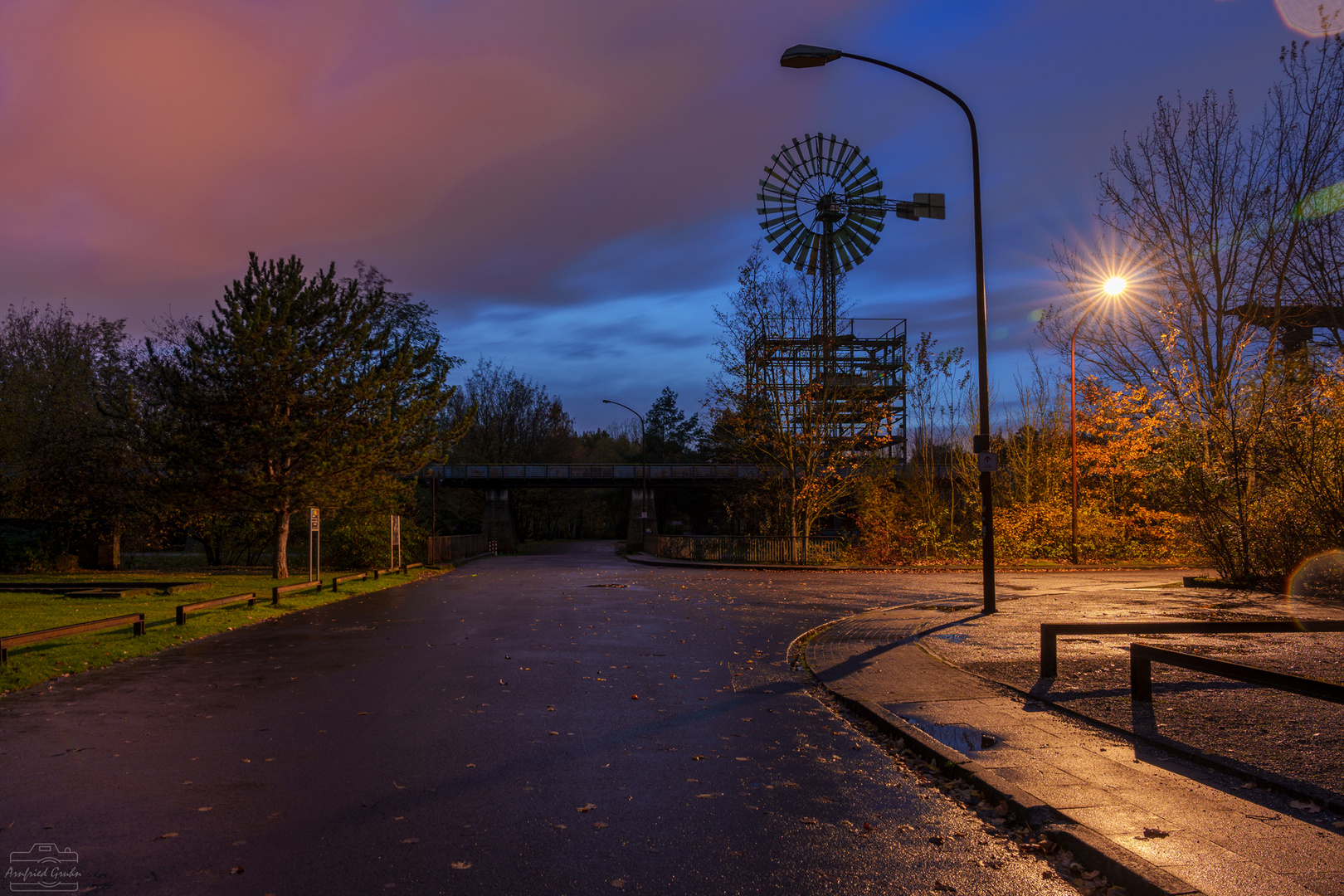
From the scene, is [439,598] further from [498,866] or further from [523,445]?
[523,445]

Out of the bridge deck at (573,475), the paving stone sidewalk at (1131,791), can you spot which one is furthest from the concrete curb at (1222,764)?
the bridge deck at (573,475)

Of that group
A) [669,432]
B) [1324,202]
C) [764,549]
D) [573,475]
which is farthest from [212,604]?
[669,432]

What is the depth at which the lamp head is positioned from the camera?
43.4ft

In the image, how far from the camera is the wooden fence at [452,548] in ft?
129

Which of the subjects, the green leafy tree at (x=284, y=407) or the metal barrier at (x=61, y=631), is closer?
the metal barrier at (x=61, y=631)

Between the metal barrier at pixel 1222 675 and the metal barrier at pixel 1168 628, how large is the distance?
2.21 ft

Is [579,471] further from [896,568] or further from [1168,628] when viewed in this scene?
[1168,628]

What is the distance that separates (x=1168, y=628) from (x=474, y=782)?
699cm

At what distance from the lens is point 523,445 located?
80.8 meters

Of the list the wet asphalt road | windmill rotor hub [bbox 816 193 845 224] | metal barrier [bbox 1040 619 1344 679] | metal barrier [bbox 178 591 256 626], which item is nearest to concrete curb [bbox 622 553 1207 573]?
windmill rotor hub [bbox 816 193 845 224]

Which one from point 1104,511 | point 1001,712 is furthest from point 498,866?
point 1104,511

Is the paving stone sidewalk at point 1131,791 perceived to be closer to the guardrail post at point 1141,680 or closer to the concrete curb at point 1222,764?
the concrete curb at point 1222,764

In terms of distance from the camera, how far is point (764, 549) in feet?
120

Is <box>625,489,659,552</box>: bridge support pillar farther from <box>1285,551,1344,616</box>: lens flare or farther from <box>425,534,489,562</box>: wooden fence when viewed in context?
<box>1285,551,1344,616</box>: lens flare
